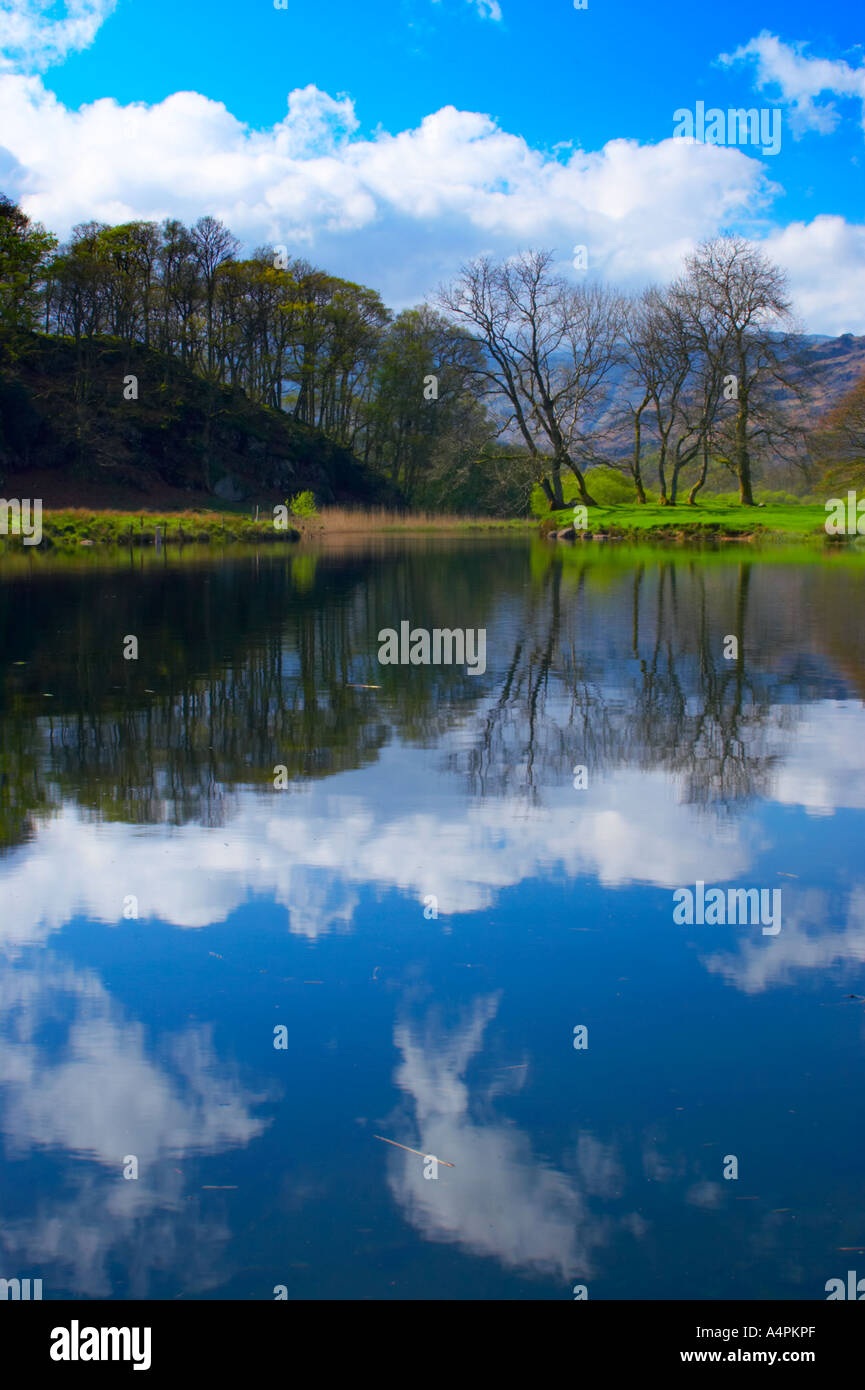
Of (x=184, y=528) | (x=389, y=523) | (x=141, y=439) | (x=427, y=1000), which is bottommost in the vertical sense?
(x=427, y=1000)

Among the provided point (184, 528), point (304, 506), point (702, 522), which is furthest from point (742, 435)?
point (184, 528)

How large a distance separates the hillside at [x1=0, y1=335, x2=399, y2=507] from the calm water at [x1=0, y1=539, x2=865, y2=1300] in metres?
54.7

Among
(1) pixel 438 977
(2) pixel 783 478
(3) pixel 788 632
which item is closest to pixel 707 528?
(3) pixel 788 632

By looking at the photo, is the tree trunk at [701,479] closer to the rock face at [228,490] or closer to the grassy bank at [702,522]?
the grassy bank at [702,522]

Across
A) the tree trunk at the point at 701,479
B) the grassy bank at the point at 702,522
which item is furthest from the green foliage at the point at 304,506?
the tree trunk at the point at 701,479

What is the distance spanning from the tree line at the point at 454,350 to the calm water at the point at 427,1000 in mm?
50629

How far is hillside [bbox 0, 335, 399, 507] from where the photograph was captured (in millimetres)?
61516

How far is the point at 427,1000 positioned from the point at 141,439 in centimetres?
6717

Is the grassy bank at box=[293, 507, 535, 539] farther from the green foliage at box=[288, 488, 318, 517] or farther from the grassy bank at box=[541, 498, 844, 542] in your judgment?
the grassy bank at box=[541, 498, 844, 542]

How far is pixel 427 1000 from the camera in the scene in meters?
4.63

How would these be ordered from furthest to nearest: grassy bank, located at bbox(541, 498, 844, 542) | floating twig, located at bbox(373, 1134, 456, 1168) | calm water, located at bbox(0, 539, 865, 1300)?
grassy bank, located at bbox(541, 498, 844, 542) < floating twig, located at bbox(373, 1134, 456, 1168) < calm water, located at bbox(0, 539, 865, 1300)

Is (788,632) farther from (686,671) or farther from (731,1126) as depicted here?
(731,1126)

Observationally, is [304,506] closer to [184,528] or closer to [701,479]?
[184,528]

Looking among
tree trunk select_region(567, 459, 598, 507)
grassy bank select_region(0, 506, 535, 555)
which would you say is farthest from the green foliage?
tree trunk select_region(567, 459, 598, 507)
